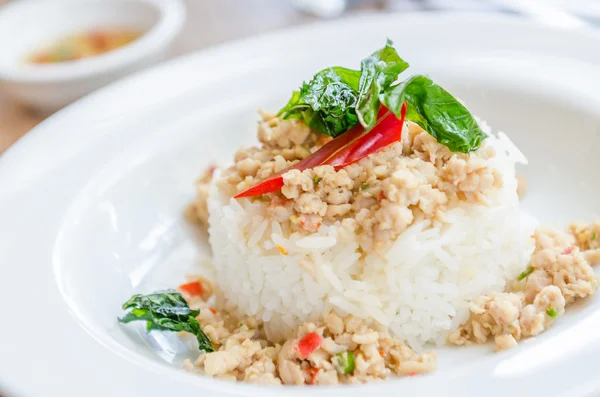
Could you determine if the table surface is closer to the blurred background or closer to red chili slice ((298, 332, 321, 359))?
the blurred background

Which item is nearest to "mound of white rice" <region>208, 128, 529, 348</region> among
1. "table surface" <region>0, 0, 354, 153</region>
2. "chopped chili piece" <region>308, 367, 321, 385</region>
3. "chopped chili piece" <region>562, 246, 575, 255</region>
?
"chopped chili piece" <region>562, 246, 575, 255</region>

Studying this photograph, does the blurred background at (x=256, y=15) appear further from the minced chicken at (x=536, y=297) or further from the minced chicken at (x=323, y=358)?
the minced chicken at (x=323, y=358)

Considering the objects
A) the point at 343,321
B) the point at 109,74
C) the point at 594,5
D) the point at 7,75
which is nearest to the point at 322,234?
the point at 343,321

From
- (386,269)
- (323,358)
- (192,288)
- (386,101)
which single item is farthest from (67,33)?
(323,358)

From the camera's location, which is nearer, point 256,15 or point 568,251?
point 568,251

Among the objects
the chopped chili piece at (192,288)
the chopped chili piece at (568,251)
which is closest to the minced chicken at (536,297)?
the chopped chili piece at (568,251)

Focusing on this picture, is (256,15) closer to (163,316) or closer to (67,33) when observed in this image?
(67,33)

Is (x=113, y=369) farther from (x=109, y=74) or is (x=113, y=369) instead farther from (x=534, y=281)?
(x=109, y=74)
